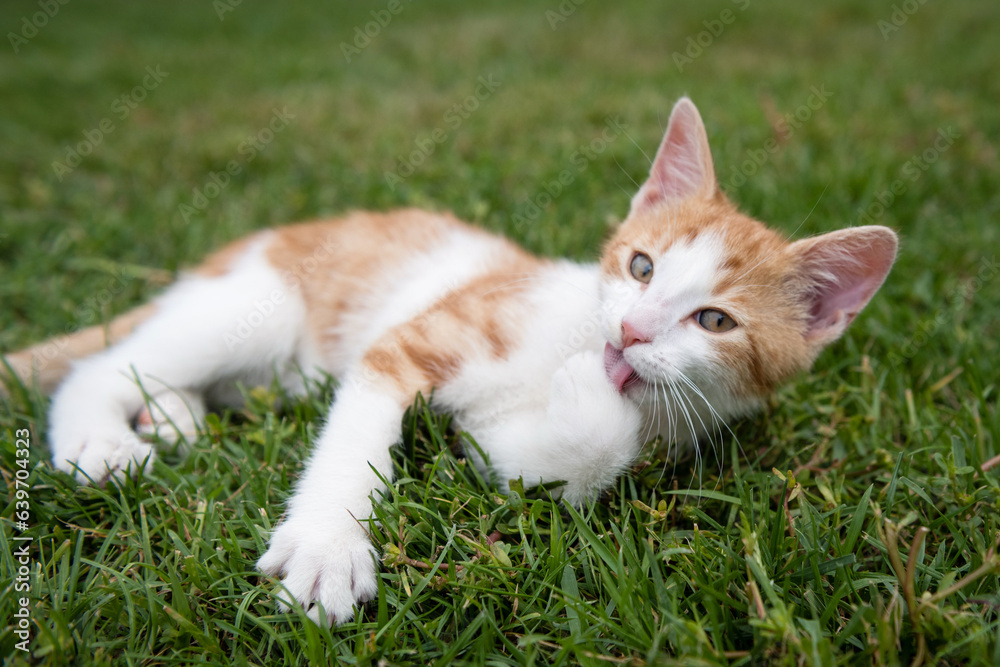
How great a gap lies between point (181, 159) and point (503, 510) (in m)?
3.33

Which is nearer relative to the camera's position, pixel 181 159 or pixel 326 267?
pixel 326 267

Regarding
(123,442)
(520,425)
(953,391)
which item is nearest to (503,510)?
(520,425)

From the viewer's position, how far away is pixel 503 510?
1.50 meters

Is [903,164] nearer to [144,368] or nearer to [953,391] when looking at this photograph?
[953,391]

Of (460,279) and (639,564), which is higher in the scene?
(460,279)
